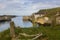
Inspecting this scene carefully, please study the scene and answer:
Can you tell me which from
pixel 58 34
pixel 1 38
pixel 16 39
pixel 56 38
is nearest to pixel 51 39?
pixel 56 38

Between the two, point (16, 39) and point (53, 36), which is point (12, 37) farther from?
point (53, 36)

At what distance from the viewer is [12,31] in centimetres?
1278

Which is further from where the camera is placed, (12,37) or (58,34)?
(58,34)

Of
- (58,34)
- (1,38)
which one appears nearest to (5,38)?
(1,38)

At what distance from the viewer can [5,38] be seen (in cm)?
1364

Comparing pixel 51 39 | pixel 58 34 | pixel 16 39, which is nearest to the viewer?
pixel 16 39

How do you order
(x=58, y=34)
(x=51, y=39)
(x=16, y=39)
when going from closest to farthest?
(x=16, y=39)
(x=51, y=39)
(x=58, y=34)

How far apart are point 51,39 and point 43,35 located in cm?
57

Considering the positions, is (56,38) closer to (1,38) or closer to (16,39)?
(16,39)

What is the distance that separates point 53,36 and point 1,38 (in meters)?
3.42

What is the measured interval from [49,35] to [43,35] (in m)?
0.75

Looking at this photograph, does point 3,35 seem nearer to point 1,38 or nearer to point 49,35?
point 1,38

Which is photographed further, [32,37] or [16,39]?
[32,37]

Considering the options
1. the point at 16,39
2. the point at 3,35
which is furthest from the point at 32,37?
the point at 3,35
